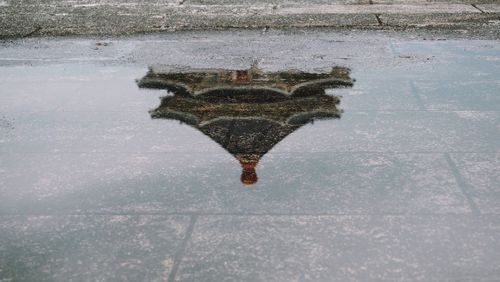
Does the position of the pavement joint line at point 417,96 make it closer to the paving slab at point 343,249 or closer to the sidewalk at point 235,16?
the paving slab at point 343,249

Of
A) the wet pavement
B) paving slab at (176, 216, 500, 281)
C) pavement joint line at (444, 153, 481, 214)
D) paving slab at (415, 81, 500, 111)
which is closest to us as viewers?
paving slab at (176, 216, 500, 281)

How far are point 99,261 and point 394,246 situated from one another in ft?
4.61

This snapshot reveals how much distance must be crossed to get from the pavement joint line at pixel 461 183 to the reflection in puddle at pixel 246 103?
1.04 metres

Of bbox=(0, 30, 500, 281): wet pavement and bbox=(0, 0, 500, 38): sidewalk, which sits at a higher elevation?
bbox=(0, 0, 500, 38): sidewalk

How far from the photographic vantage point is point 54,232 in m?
3.03

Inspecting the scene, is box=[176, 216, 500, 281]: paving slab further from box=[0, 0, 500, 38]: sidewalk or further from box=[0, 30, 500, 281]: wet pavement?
box=[0, 0, 500, 38]: sidewalk

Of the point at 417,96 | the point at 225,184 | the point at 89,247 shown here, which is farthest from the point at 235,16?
the point at 89,247

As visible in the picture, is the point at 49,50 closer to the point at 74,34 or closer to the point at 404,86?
the point at 74,34

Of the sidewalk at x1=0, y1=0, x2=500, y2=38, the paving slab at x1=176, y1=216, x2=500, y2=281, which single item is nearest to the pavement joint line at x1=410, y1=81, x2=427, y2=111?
the paving slab at x1=176, y1=216, x2=500, y2=281

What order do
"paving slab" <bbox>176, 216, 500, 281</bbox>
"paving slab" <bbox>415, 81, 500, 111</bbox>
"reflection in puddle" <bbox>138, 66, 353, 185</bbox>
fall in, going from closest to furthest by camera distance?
"paving slab" <bbox>176, 216, 500, 281</bbox> → "reflection in puddle" <bbox>138, 66, 353, 185</bbox> → "paving slab" <bbox>415, 81, 500, 111</bbox>

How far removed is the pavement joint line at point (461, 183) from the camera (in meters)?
3.13

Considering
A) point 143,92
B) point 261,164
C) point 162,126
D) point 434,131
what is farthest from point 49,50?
point 434,131

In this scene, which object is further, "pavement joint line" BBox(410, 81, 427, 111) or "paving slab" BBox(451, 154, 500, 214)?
"pavement joint line" BBox(410, 81, 427, 111)

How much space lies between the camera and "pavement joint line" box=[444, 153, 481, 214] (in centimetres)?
313
